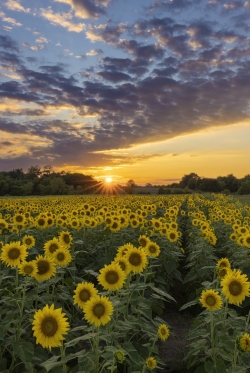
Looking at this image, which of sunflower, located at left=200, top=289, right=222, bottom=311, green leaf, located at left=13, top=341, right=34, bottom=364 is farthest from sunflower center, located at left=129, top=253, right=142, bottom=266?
green leaf, located at left=13, top=341, right=34, bottom=364

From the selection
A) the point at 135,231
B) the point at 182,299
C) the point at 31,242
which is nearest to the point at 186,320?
the point at 182,299

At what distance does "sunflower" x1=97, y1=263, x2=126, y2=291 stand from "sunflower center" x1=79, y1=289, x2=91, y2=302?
0.35 metres

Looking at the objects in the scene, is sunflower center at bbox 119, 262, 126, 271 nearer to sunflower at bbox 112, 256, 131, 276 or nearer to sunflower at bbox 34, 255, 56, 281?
sunflower at bbox 112, 256, 131, 276

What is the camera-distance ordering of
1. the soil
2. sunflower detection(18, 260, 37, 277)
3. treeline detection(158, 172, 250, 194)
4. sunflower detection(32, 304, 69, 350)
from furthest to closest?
treeline detection(158, 172, 250, 194) < the soil < sunflower detection(18, 260, 37, 277) < sunflower detection(32, 304, 69, 350)

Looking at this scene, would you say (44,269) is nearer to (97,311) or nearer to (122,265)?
(122,265)

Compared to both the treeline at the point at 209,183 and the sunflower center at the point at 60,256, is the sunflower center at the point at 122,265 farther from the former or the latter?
the treeline at the point at 209,183

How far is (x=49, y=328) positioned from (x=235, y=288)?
2.15 meters

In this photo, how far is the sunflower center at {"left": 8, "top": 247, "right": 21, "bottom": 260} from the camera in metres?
5.37

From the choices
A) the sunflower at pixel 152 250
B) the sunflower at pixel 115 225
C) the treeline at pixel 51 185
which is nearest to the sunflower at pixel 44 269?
the sunflower at pixel 152 250

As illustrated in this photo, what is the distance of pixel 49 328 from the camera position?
3602mm

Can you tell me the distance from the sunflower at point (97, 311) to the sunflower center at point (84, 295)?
0.87 ft

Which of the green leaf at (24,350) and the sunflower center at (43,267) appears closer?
the green leaf at (24,350)

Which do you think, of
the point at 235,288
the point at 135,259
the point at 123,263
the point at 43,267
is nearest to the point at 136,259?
the point at 135,259

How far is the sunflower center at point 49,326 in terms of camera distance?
359 centimetres
